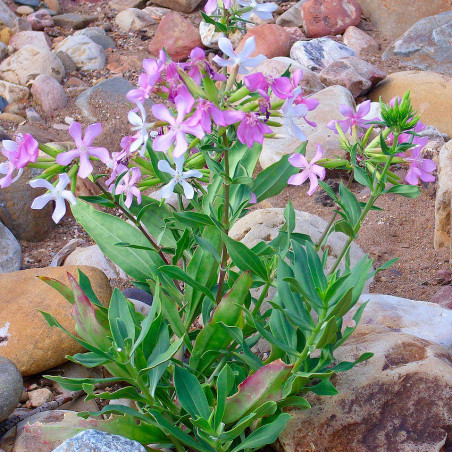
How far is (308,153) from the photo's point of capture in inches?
161

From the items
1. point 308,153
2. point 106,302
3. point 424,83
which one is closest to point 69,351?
point 106,302

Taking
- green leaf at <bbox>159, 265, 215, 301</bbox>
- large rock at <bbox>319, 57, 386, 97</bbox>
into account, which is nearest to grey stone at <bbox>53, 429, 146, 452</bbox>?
green leaf at <bbox>159, 265, 215, 301</bbox>

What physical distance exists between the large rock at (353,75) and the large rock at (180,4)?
6.65 feet

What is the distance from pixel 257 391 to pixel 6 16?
221 inches

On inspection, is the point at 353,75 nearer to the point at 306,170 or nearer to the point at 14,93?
the point at 14,93

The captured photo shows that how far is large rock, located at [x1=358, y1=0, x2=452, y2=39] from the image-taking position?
20.4 feet

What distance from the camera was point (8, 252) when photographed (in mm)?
3486

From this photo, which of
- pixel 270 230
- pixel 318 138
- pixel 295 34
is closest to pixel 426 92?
pixel 318 138

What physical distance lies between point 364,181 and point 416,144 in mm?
176

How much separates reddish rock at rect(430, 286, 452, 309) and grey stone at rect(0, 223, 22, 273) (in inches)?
90.1

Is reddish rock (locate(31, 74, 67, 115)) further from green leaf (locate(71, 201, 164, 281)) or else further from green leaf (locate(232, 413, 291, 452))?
green leaf (locate(232, 413, 291, 452))

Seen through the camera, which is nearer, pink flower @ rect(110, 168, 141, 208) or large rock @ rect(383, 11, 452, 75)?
pink flower @ rect(110, 168, 141, 208)

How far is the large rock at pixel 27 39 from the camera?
18.8 feet

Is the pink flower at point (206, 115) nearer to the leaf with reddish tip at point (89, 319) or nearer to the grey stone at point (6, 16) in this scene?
the leaf with reddish tip at point (89, 319)
